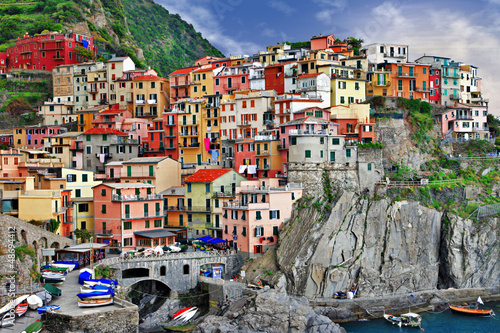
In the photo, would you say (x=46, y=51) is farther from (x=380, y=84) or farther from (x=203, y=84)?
(x=380, y=84)

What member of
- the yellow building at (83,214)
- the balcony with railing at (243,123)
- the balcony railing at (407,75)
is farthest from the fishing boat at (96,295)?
the balcony railing at (407,75)

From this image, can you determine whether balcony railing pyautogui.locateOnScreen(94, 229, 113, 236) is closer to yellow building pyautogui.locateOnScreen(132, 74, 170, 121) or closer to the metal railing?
the metal railing

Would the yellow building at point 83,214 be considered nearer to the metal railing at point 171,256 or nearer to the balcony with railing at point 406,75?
the metal railing at point 171,256

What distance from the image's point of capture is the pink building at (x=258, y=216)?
65938 millimetres

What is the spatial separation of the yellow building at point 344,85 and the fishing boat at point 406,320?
92.4ft

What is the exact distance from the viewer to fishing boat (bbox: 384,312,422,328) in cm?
6009

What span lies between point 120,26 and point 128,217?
236 ft

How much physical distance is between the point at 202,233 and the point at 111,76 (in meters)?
35.9

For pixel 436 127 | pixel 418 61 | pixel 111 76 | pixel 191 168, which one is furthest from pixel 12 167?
pixel 418 61

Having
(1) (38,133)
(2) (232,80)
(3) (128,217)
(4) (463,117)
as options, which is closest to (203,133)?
(2) (232,80)

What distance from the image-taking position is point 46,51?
351 ft

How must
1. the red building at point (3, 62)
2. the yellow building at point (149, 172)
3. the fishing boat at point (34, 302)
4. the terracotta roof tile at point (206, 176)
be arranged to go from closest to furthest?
1. the fishing boat at point (34, 302)
2. the terracotta roof tile at point (206, 176)
3. the yellow building at point (149, 172)
4. the red building at point (3, 62)

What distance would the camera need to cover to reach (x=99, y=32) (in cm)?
12038

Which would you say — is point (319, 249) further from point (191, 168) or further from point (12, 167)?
point (12, 167)
